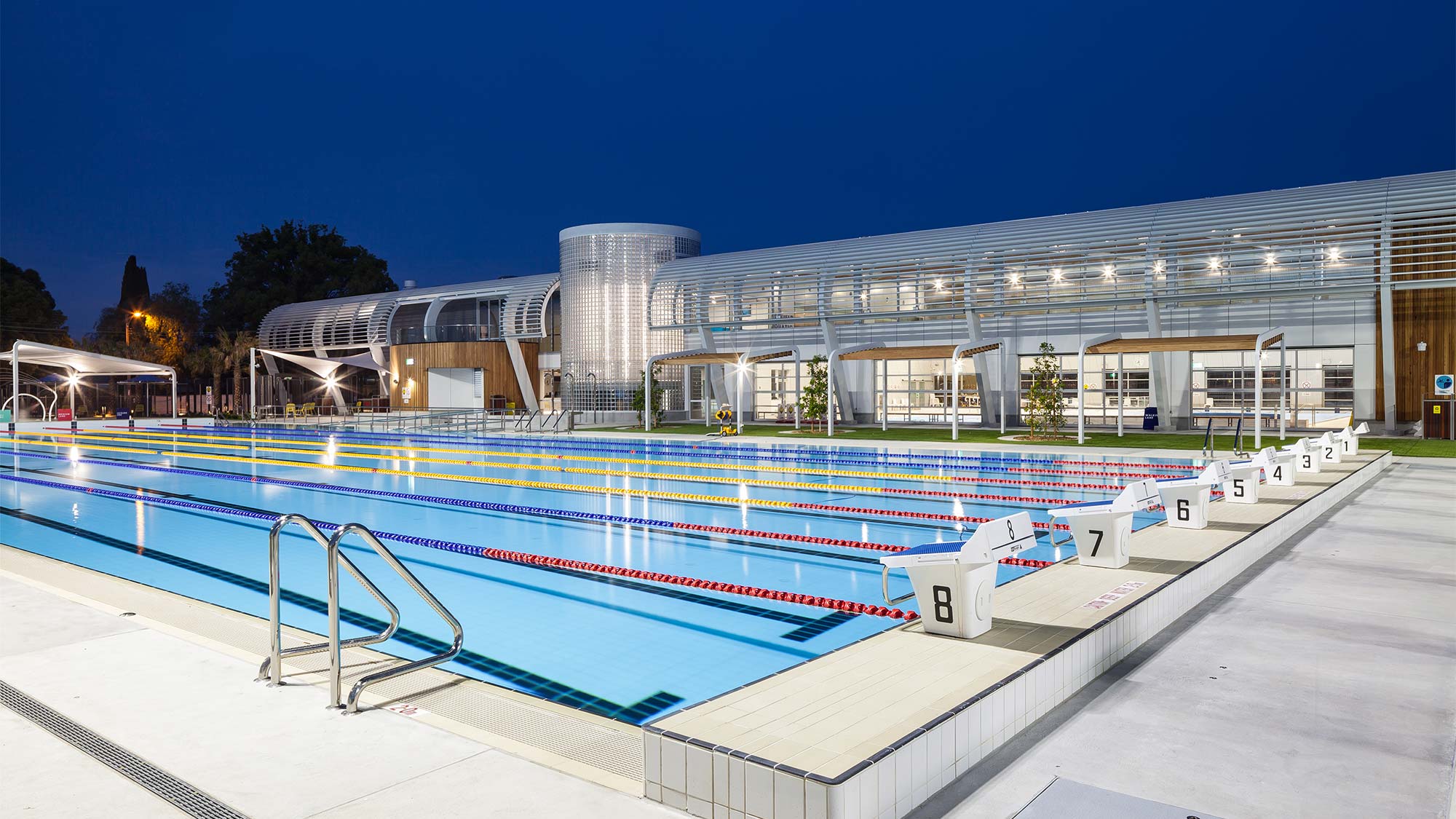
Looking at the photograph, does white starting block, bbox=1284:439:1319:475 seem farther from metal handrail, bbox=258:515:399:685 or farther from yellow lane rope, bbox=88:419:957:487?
metal handrail, bbox=258:515:399:685

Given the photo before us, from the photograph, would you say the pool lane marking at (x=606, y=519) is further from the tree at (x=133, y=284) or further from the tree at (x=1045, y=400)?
the tree at (x=133, y=284)

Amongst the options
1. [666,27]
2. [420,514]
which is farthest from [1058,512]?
[666,27]

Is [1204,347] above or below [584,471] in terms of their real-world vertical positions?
above

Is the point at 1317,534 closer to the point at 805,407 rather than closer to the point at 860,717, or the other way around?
the point at 860,717

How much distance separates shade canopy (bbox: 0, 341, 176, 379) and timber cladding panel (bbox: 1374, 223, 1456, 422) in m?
33.0

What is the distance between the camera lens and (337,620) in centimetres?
342

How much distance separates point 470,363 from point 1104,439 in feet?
78.5

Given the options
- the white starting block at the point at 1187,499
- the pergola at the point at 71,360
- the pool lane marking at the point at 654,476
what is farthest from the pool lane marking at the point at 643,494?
the pergola at the point at 71,360

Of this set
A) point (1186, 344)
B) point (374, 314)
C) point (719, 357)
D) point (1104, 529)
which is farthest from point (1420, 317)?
point (374, 314)

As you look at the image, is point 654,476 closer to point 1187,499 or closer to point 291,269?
point 1187,499

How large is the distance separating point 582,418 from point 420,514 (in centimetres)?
1939

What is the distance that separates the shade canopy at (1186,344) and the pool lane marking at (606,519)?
13.0 m

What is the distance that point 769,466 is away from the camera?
48.8 feet

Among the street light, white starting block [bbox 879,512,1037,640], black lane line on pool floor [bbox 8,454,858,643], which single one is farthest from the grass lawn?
the street light
